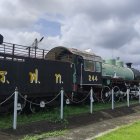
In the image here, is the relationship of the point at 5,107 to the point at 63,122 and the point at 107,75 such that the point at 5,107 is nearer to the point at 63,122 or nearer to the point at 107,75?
the point at 63,122

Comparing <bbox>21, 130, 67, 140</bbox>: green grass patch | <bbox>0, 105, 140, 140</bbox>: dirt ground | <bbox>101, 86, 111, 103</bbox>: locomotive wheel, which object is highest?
<bbox>101, 86, 111, 103</bbox>: locomotive wheel

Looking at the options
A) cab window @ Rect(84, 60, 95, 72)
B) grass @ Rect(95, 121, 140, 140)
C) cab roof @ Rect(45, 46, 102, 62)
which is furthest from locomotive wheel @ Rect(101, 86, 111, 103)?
grass @ Rect(95, 121, 140, 140)

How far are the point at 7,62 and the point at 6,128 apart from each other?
3315 millimetres

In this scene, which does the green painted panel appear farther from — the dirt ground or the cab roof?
the dirt ground

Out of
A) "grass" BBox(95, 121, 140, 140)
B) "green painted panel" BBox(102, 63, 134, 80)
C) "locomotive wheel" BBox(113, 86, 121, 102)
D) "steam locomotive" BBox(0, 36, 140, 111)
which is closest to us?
"grass" BBox(95, 121, 140, 140)

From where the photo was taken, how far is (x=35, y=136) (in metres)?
10.9

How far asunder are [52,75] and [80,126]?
425cm

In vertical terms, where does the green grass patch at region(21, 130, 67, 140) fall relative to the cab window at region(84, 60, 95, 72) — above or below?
below

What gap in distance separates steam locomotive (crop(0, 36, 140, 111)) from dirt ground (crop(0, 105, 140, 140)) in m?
2.14

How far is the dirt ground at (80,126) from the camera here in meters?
11.3

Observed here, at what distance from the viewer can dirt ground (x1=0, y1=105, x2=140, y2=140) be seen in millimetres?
11267

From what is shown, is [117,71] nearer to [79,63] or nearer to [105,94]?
[105,94]

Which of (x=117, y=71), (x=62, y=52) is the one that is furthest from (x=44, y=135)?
(x=117, y=71)

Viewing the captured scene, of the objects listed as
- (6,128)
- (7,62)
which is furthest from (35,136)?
(7,62)
